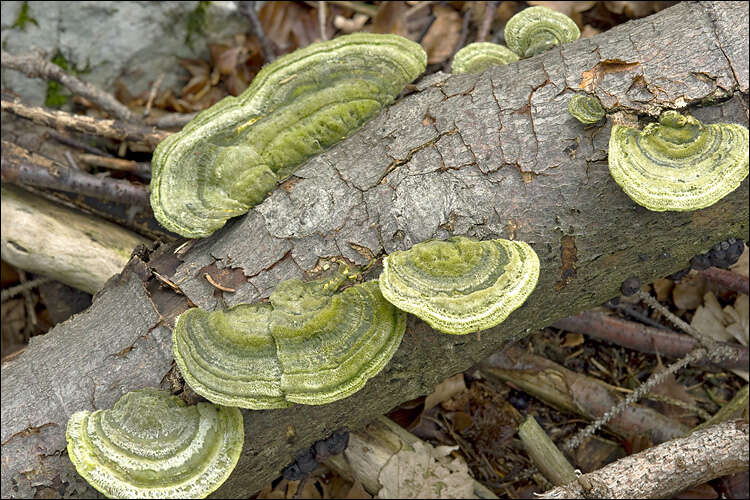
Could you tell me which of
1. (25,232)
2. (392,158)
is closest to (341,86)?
(392,158)

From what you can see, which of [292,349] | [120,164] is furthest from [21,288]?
[292,349]

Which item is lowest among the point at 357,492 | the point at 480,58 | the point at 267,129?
the point at 357,492

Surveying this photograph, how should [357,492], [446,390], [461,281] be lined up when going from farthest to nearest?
[446,390] → [357,492] → [461,281]

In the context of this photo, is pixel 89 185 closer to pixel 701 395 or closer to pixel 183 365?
pixel 183 365

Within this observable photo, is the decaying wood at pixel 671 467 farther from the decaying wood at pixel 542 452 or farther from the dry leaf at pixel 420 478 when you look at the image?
the dry leaf at pixel 420 478

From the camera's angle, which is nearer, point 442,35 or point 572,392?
point 572,392

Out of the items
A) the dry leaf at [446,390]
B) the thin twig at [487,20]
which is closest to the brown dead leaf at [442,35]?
the thin twig at [487,20]

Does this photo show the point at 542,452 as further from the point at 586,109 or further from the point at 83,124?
the point at 83,124
